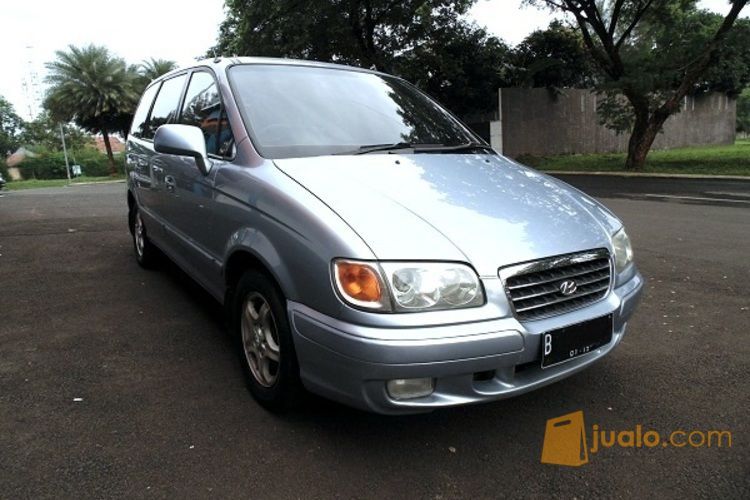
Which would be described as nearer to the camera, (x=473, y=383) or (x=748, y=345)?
(x=473, y=383)


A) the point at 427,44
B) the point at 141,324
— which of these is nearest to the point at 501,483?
the point at 141,324

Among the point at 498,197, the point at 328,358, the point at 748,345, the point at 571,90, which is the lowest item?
the point at 748,345

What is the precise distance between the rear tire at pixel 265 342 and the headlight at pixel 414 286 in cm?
44

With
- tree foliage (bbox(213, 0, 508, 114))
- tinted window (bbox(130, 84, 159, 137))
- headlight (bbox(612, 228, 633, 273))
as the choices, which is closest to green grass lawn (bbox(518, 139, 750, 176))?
tree foliage (bbox(213, 0, 508, 114))

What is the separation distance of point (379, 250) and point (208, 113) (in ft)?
6.31

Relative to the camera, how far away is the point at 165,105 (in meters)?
4.80

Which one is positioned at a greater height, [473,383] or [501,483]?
[473,383]

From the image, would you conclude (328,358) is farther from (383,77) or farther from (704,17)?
(704,17)

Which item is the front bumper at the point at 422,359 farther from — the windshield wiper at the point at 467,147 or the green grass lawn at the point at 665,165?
the green grass lawn at the point at 665,165

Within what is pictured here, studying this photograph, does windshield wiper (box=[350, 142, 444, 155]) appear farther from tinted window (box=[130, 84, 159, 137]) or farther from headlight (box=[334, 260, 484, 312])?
tinted window (box=[130, 84, 159, 137])

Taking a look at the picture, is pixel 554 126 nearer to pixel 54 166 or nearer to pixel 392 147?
pixel 392 147

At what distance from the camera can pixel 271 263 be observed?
8.57 feet

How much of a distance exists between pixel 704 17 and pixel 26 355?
22.7m

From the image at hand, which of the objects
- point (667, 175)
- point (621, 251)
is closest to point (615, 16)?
point (667, 175)
